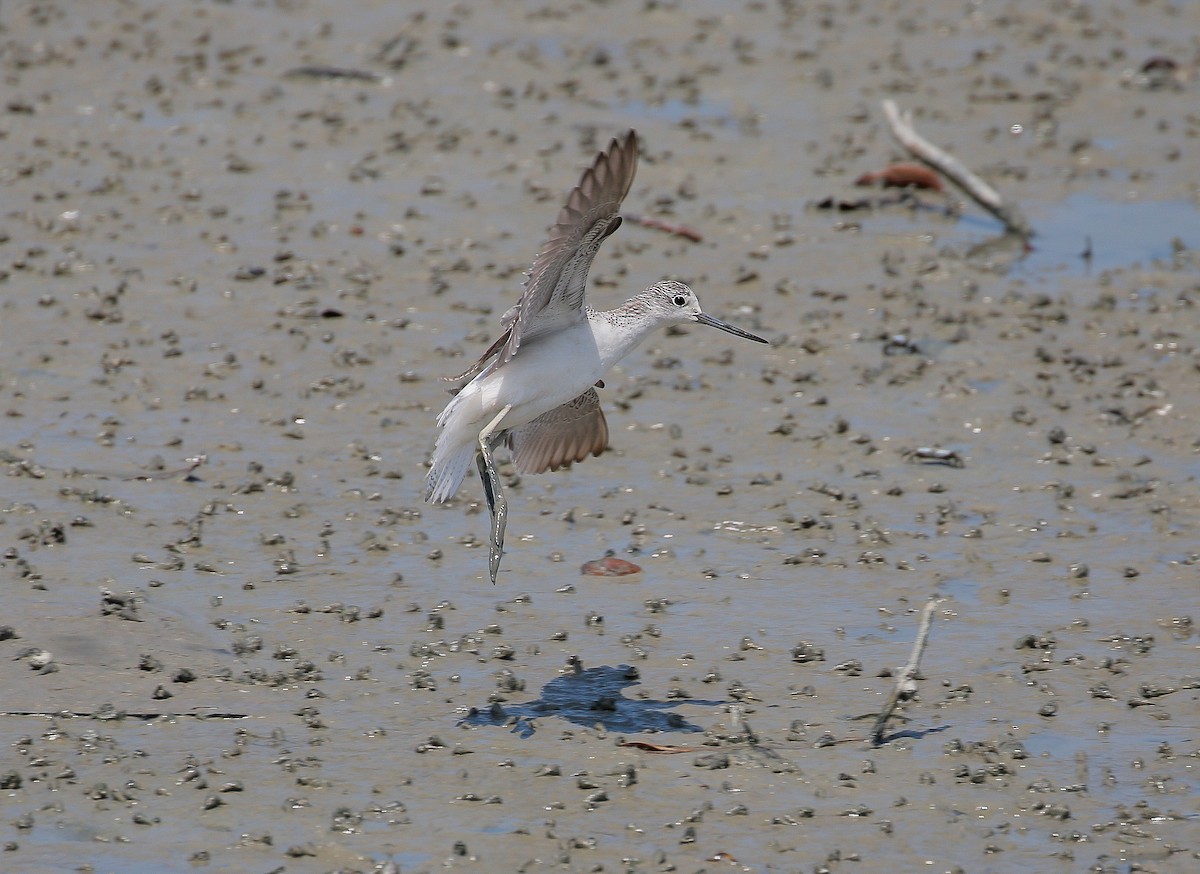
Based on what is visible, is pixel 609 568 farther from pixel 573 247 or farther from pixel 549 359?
pixel 573 247

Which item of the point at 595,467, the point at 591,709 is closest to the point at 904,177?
the point at 595,467

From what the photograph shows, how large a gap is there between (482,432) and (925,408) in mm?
3471

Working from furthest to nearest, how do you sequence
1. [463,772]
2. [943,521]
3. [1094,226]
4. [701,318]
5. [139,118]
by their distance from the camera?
[139,118] < [1094,226] < [943,521] < [701,318] < [463,772]

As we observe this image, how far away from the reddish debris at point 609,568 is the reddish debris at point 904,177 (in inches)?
233

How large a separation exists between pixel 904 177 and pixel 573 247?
686 cm

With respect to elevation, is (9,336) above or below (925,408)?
above

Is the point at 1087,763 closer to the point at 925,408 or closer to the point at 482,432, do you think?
the point at 482,432

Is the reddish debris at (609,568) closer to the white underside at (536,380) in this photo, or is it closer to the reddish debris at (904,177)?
the white underside at (536,380)

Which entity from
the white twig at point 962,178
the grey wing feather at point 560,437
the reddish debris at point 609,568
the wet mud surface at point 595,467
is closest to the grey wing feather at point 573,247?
the grey wing feather at point 560,437

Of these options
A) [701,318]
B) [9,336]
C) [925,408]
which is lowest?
[925,408]

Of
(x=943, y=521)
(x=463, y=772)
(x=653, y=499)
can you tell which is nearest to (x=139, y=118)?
(x=653, y=499)

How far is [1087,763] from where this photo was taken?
622 cm

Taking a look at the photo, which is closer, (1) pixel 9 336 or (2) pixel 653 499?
(2) pixel 653 499

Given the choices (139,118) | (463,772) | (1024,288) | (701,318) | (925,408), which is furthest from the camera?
(139,118)
